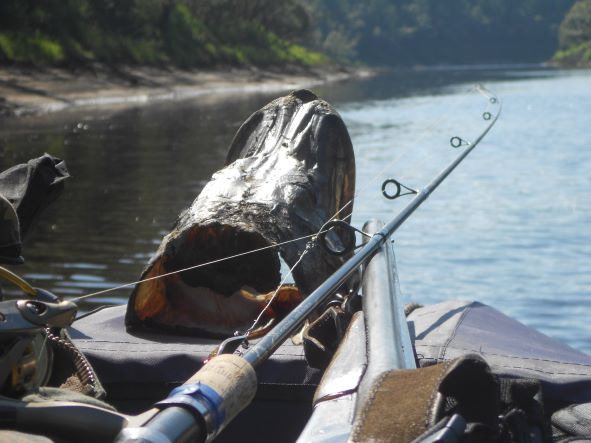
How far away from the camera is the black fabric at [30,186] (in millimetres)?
3238

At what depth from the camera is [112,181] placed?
14.4 metres

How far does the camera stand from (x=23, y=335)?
2.36 meters

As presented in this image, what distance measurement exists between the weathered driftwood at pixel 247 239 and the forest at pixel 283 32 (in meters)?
26.8

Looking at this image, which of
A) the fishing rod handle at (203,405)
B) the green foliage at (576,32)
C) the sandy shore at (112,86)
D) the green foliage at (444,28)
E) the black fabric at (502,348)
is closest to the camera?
the fishing rod handle at (203,405)

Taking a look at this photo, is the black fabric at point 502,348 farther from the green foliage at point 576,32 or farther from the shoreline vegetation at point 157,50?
the green foliage at point 576,32

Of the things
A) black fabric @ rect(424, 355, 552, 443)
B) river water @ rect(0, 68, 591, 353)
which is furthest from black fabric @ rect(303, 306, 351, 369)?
river water @ rect(0, 68, 591, 353)


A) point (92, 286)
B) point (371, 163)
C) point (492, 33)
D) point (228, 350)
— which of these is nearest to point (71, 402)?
point (228, 350)

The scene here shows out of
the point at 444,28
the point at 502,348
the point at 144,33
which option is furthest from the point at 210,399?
the point at 444,28

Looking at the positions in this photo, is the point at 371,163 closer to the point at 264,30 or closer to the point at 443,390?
the point at 443,390

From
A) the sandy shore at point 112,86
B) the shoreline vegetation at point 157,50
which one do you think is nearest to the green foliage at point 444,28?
the shoreline vegetation at point 157,50

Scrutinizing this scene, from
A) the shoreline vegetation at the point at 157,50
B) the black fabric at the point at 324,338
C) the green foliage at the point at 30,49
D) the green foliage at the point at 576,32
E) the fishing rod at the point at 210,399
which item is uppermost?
the fishing rod at the point at 210,399

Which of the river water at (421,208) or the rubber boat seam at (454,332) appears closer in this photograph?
the rubber boat seam at (454,332)

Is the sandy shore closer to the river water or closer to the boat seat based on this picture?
the river water

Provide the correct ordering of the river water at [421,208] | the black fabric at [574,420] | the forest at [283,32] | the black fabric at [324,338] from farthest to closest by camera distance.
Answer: the forest at [283,32] → the river water at [421,208] → the black fabric at [324,338] → the black fabric at [574,420]
